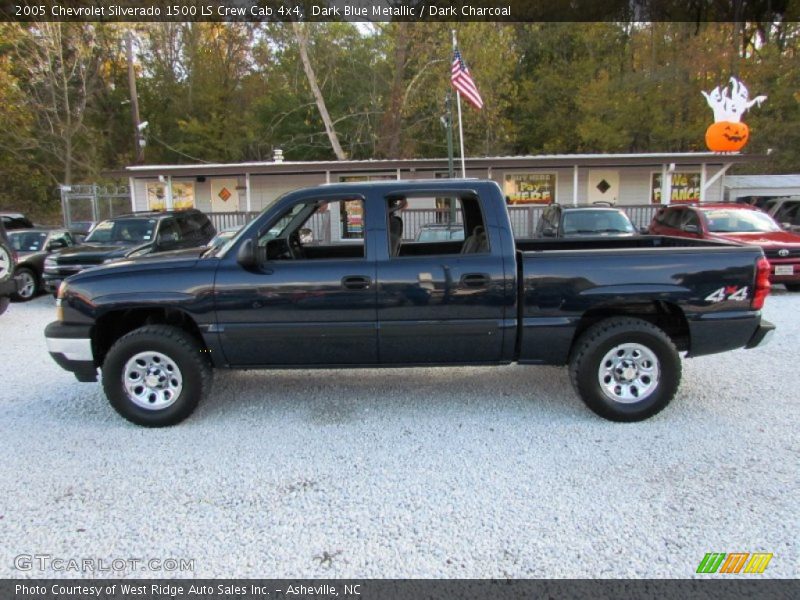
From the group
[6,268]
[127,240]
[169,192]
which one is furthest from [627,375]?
[169,192]

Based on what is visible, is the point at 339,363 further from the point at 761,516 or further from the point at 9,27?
the point at 9,27

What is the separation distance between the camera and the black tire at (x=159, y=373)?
14.0 feet

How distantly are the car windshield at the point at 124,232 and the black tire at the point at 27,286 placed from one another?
1.30 m

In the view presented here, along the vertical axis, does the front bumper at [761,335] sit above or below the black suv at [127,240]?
below

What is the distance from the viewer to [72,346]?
4344 millimetres

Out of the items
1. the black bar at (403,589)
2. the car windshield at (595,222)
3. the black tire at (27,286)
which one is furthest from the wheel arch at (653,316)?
the black tire at (27,286)

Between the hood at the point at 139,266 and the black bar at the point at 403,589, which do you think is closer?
the black bar at the point at 403,589

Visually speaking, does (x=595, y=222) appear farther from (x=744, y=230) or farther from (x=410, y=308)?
(x=410, y=308)

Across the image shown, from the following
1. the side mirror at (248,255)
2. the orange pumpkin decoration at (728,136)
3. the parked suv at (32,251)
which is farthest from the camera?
the orange pumpkin decoration at (728,136)

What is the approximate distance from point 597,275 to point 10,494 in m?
4.26

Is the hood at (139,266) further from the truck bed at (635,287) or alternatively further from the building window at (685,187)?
the building window at (685,187)

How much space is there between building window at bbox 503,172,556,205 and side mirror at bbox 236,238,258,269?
1597cm
